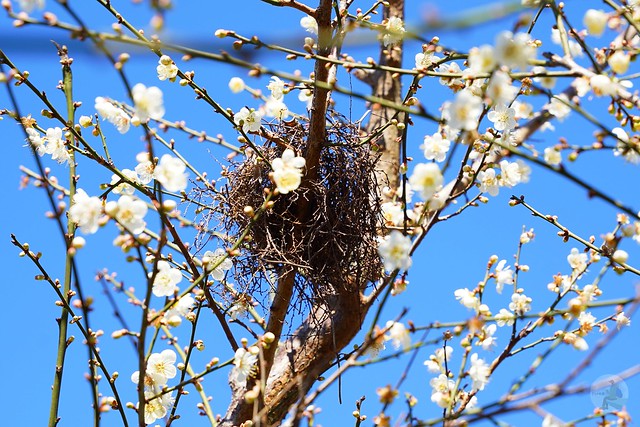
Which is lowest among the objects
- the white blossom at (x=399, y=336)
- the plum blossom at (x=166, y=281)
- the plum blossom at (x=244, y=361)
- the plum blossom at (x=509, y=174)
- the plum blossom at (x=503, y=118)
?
the white blossom at (x=399, y=336)

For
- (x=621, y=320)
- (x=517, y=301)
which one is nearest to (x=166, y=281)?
(x=517, y=301)

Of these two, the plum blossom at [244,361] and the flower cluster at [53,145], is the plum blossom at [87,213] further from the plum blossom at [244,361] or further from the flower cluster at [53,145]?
the flower cluster at [53,145]

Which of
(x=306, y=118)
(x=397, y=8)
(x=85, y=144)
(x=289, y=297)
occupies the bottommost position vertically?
(x=289, y=297)

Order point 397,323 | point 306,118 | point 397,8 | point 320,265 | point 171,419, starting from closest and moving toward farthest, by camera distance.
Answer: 1. point 397,323
2. point 171,419
3. point 320,265
4. point 306,118
5. point 397,8

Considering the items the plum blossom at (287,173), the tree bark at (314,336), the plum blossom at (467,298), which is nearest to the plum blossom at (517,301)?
the plum blossom at (467,298)

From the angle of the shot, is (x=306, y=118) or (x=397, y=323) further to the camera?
(x=306, y=118)

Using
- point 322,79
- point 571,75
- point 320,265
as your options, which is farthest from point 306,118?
point 571,75

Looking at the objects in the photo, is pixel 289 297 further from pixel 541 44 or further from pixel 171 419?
pixel 541 44
